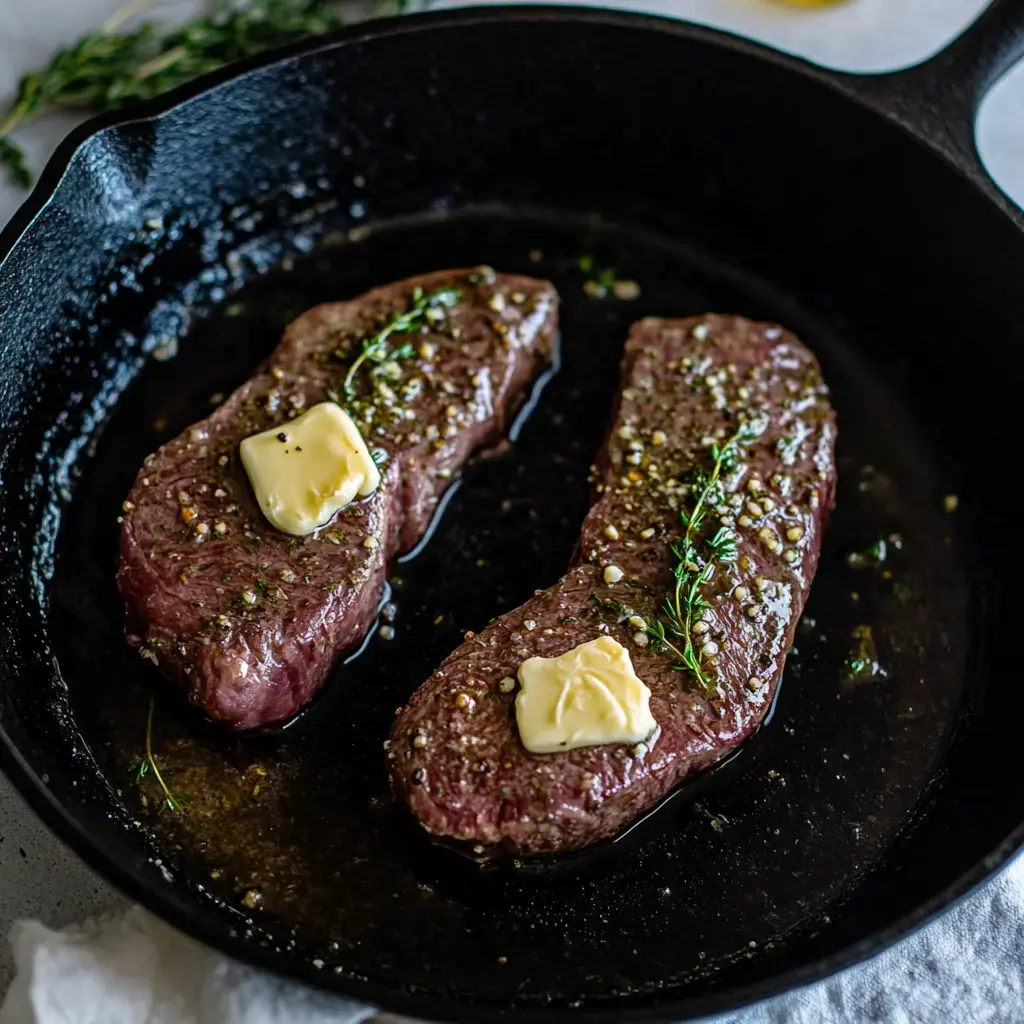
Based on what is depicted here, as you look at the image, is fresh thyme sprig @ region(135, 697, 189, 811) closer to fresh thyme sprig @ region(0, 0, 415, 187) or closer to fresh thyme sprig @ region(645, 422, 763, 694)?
fresh thyme sprig @ region(645, 422, 763, 694)

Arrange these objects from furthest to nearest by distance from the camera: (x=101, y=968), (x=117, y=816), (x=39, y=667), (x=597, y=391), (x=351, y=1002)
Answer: (x=597, y=391) → (x=39, y=667) → (x=117, y=816) → (x=101, y=968) → (x=351, y=1002)

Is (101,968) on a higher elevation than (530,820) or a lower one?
higher

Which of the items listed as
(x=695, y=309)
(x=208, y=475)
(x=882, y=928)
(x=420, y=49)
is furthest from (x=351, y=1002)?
(x=420, y=49)

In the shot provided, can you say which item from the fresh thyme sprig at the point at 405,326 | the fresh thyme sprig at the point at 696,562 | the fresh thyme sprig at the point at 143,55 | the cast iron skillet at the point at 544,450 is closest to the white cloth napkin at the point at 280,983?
the cast iron skillet at the point at 544,450

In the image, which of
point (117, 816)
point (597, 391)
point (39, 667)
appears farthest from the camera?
point (597, 391)

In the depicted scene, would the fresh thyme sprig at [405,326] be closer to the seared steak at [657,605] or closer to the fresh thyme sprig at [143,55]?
the seared steak at [657,605]

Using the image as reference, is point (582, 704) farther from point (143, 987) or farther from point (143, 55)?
point (143, 55)

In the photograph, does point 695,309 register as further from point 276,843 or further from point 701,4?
point 276,843

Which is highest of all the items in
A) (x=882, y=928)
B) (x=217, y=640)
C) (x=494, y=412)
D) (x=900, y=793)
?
(x=217, y=640)
